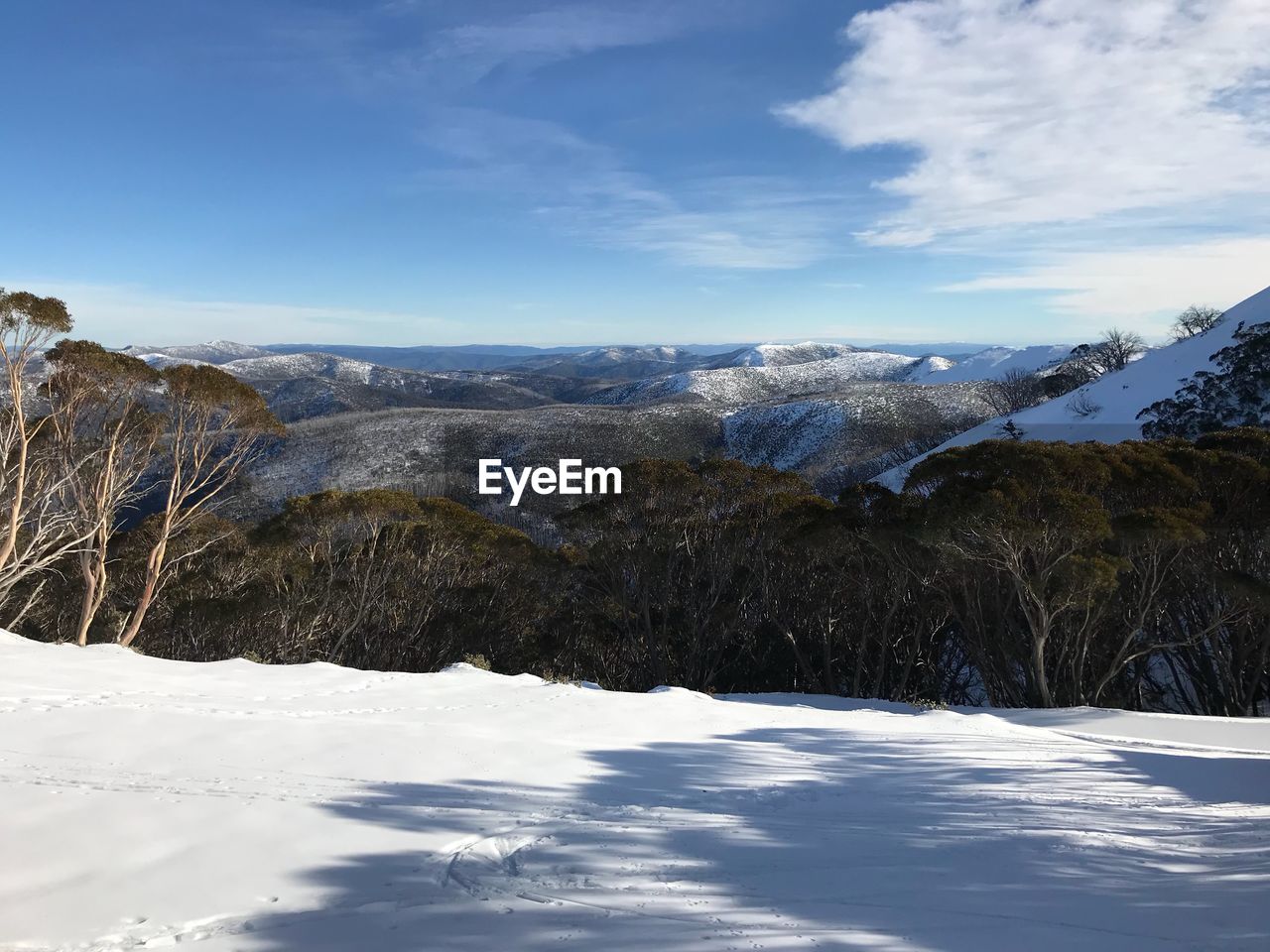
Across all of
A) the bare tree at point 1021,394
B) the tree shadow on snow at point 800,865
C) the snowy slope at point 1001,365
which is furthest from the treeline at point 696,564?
the snowy slope at point 1001,365

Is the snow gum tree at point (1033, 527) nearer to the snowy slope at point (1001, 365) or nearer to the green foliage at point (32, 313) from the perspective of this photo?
the green foliage at point (32, 313)

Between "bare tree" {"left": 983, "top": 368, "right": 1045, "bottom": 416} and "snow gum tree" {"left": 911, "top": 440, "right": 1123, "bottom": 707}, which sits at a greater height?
"bare tree" {"left": 983, "top": 368, "right": 1045, "bottom": 416}

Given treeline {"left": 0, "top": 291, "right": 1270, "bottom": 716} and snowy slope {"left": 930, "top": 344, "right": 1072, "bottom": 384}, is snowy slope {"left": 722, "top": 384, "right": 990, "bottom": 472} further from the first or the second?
snowy slope {"left": 930, "top": 344, "right": 1072, "bottom": 384}

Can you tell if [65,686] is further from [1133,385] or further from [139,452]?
[1133,385]

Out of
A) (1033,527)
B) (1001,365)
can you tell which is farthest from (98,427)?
(1001,365)

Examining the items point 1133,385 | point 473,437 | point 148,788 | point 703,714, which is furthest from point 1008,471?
point 473,437

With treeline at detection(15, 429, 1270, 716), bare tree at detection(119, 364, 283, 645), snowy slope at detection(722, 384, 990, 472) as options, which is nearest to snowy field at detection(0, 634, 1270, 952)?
treeline at detection(15, 429, 1270, 716)
